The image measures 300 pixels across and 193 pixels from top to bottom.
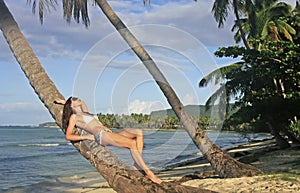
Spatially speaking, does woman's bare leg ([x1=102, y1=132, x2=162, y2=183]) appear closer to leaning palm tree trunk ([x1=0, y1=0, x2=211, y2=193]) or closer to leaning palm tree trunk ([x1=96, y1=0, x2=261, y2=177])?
leaning palm tree trunk ([x1=0, y1=0, x2=211, y2=193])

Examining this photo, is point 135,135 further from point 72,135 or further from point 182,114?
point 182,114

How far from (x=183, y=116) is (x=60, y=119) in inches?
238

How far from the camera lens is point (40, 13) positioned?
8.44 m

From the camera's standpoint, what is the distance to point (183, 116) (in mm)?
10711

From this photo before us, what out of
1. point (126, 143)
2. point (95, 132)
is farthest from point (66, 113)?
point (126, 143)

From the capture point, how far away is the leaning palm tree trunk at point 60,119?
4414 millimetres

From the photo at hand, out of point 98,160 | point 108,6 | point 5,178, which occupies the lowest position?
point 5,178

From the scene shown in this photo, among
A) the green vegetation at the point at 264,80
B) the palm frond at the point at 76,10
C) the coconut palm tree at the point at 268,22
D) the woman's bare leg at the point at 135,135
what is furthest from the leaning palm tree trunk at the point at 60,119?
the coconut palm tree at the point at 268,22

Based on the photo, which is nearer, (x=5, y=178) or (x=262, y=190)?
(x=262, y=190)

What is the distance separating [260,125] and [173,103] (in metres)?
13.6

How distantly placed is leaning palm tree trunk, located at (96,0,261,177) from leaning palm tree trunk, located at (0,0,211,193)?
498cm

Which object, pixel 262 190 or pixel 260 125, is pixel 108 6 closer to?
pixel 262 190

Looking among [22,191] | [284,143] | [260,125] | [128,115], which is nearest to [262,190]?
[128,115]

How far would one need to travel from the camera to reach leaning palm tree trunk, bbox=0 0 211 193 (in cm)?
441
